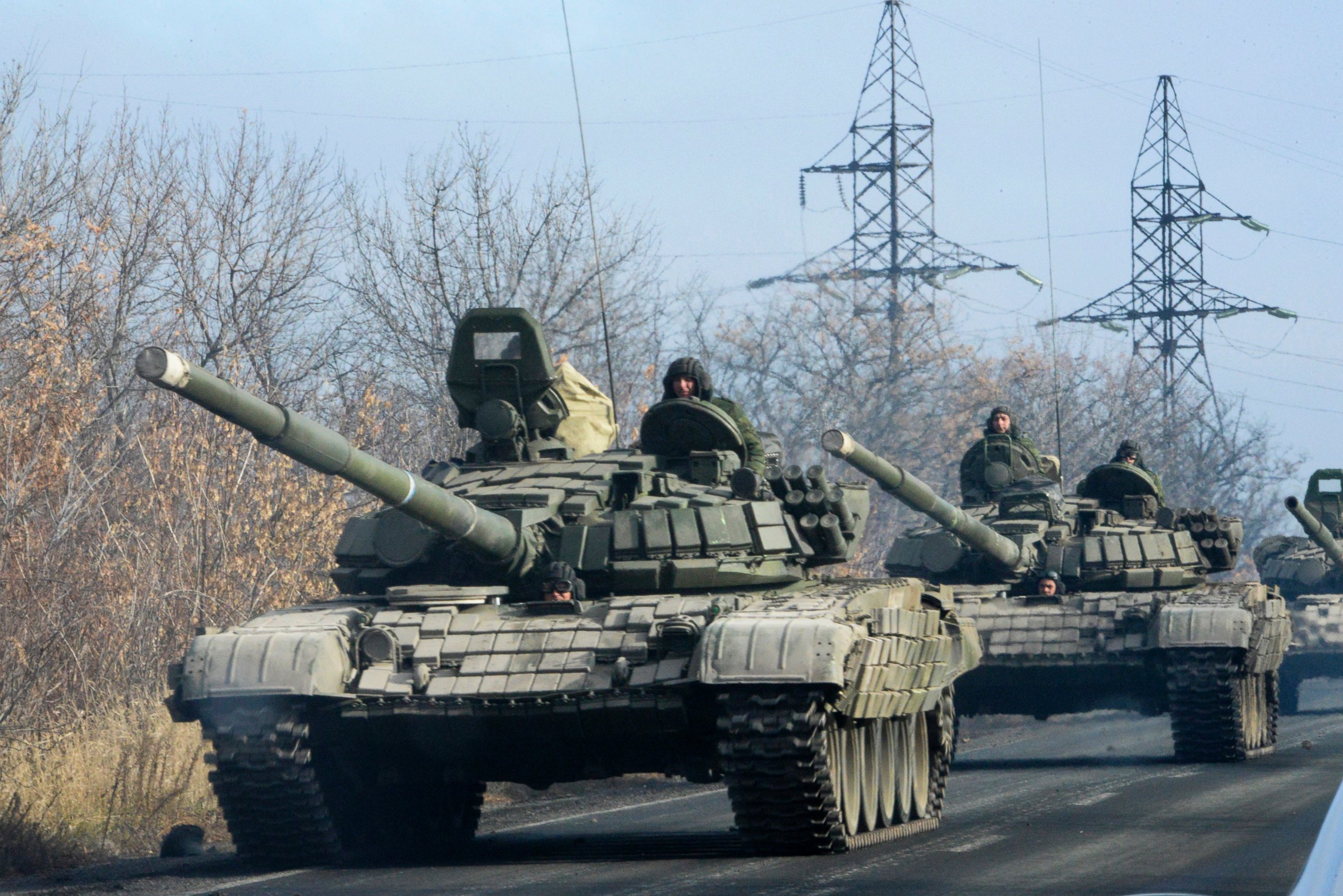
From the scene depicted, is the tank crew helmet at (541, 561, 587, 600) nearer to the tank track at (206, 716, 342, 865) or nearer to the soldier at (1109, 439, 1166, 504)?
the tank track at (206, 716, 342, 865)

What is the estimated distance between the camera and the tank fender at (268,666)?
33.1 ft

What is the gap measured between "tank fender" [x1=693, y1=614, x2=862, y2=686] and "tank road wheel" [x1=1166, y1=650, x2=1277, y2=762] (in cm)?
800

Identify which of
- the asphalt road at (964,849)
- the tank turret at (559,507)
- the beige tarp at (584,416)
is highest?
the beige tarp at (584,416)

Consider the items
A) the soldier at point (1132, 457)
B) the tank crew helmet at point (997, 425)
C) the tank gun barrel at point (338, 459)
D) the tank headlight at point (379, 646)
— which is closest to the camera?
the tank gun barrel at point (338, 459)

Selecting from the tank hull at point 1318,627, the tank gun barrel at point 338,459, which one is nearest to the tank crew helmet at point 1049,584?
the tank hull at point 1318,627

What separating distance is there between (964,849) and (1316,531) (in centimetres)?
1507

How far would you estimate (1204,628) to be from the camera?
17156 millimetres

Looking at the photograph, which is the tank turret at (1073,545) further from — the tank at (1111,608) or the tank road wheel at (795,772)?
the tank road wheel at (795,772)

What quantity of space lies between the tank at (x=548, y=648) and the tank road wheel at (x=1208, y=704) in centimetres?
491

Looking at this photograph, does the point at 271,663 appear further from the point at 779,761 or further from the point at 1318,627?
the point at 1318,627

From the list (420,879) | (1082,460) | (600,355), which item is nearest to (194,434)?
(420,879)

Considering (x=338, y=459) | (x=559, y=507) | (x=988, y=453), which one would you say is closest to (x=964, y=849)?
(x=559, y=507)

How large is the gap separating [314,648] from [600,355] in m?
21.4

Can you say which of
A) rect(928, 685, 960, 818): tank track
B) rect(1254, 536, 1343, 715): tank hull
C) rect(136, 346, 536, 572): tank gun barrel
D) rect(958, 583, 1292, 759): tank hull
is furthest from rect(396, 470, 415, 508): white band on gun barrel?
rect(1254, 536, 1343, 715): tank hull
